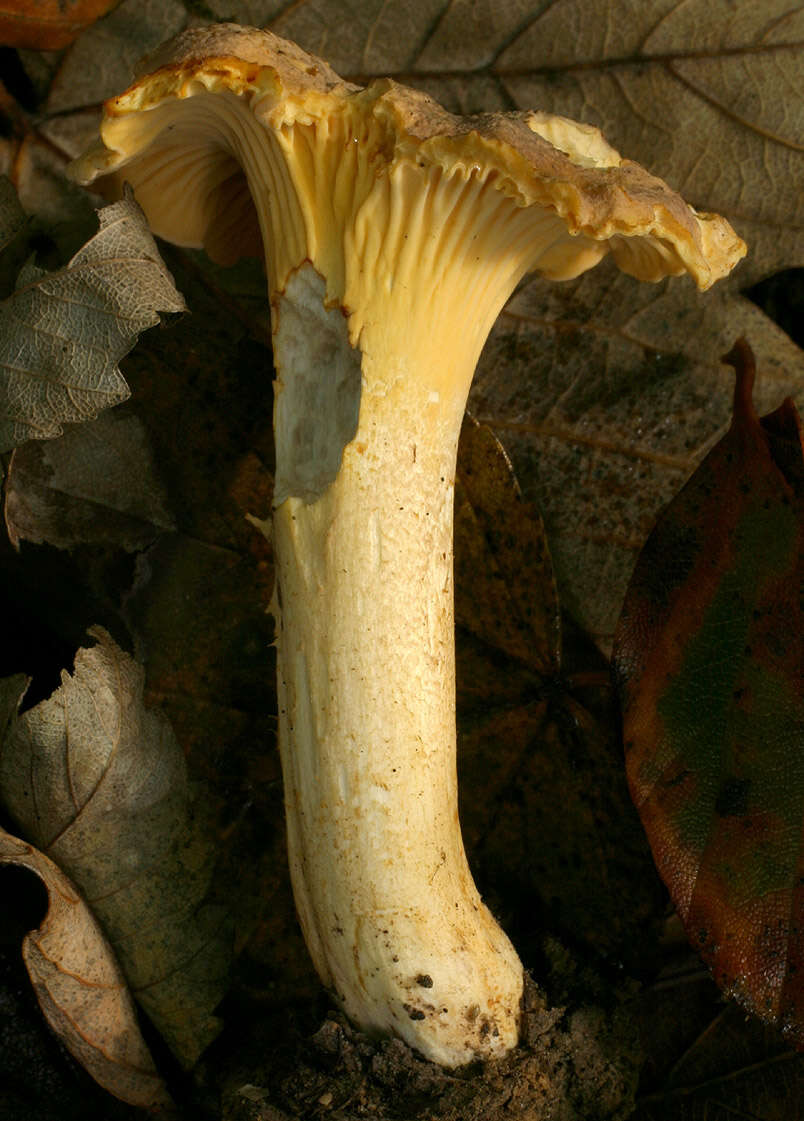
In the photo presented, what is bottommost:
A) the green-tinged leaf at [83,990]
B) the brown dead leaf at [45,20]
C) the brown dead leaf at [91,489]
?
the green-tinged leaf at [83,990]

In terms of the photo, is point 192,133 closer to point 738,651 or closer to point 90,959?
point 738,651

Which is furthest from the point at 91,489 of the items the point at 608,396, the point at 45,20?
the point at 608,396

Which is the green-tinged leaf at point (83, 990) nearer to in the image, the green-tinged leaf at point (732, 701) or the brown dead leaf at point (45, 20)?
the green-tinged leaf at point (732, 701)

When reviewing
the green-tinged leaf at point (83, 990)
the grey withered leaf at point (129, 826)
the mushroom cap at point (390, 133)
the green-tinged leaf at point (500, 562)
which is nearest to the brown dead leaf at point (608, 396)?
the green-tinged leaf at point (500, 562)

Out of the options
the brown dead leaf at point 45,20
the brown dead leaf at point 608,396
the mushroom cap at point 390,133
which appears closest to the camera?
the mushroom cap at point 390,133

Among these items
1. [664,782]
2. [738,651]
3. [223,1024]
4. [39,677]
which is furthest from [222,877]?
[738,651]

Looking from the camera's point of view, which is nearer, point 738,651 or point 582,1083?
point 582,1083
